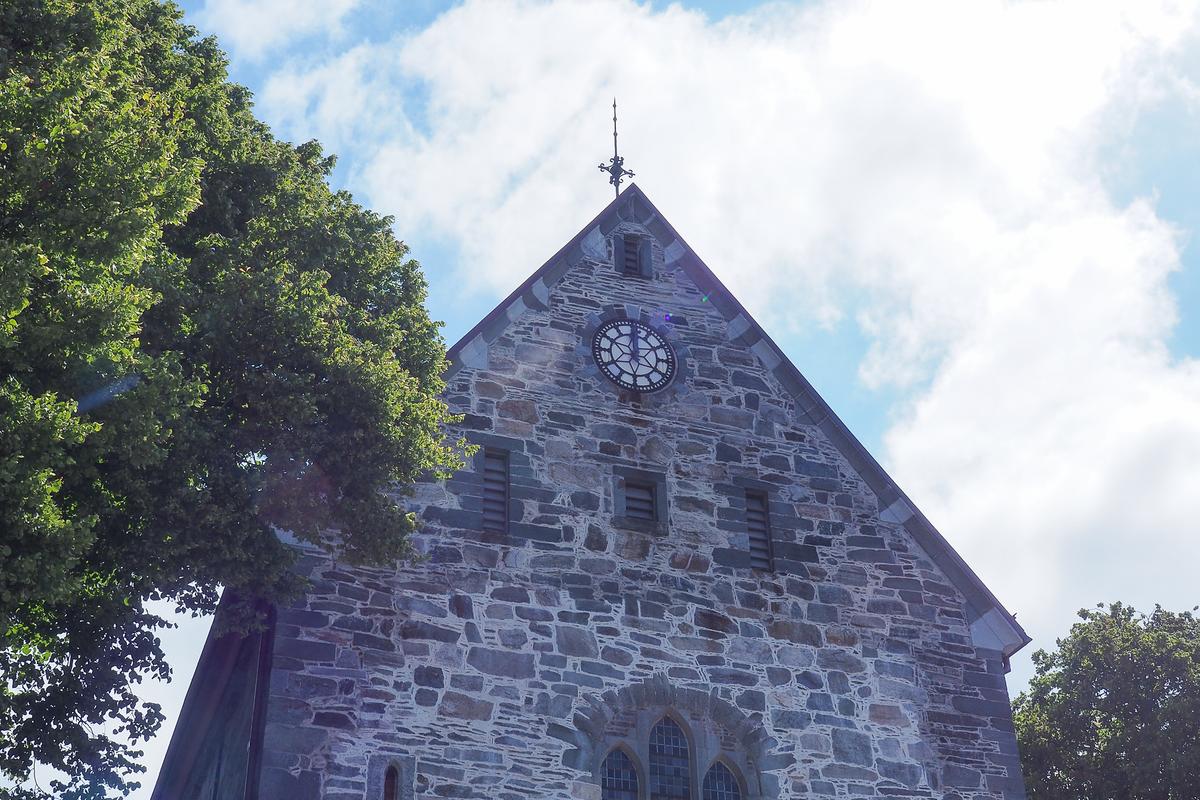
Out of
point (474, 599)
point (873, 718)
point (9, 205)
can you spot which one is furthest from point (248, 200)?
point (873, 718)

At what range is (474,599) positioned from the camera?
17078mm

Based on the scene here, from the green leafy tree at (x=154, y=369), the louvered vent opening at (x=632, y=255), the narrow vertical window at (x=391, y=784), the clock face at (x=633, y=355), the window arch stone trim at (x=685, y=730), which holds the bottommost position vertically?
the narrow vertical window at (x=391, y=784)

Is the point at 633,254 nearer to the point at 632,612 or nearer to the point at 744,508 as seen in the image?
the point at 744,508

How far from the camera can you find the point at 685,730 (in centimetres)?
1725

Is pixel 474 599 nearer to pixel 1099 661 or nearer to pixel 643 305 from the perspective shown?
pixel 643 305

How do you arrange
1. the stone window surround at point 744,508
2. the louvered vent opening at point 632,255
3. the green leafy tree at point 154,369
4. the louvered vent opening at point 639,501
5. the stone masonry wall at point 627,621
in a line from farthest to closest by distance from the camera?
the louvered vent opening at point 632,255 → the stone window surround at point 744,508 → the louvered vent opening at point 639,501 → the stone masonry wall at point 627,621 → the green leafy tree at point 154,369

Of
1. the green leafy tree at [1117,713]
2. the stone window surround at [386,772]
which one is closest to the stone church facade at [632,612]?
the stone window surround at [386,772]

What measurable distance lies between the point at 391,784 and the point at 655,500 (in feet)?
17.6

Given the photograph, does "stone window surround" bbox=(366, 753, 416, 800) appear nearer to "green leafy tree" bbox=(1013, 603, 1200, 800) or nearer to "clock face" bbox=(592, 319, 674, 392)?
"clock face" bbox=(592, 319, 674, 392)

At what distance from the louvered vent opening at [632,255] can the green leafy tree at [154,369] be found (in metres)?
4.17

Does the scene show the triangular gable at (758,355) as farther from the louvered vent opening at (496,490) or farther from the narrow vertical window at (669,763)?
the narrow vertical window at (669,763)

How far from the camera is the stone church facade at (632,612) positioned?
1606 centimetres

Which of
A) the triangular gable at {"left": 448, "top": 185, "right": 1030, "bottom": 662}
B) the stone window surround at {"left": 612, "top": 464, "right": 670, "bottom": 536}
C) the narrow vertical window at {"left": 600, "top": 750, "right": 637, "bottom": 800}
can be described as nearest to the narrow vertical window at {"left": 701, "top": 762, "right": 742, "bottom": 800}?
the narrow vertical window at {"left": 600, "top": 750, "right": 637, "bottom": 800}

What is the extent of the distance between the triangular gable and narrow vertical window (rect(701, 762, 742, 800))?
4304mm
